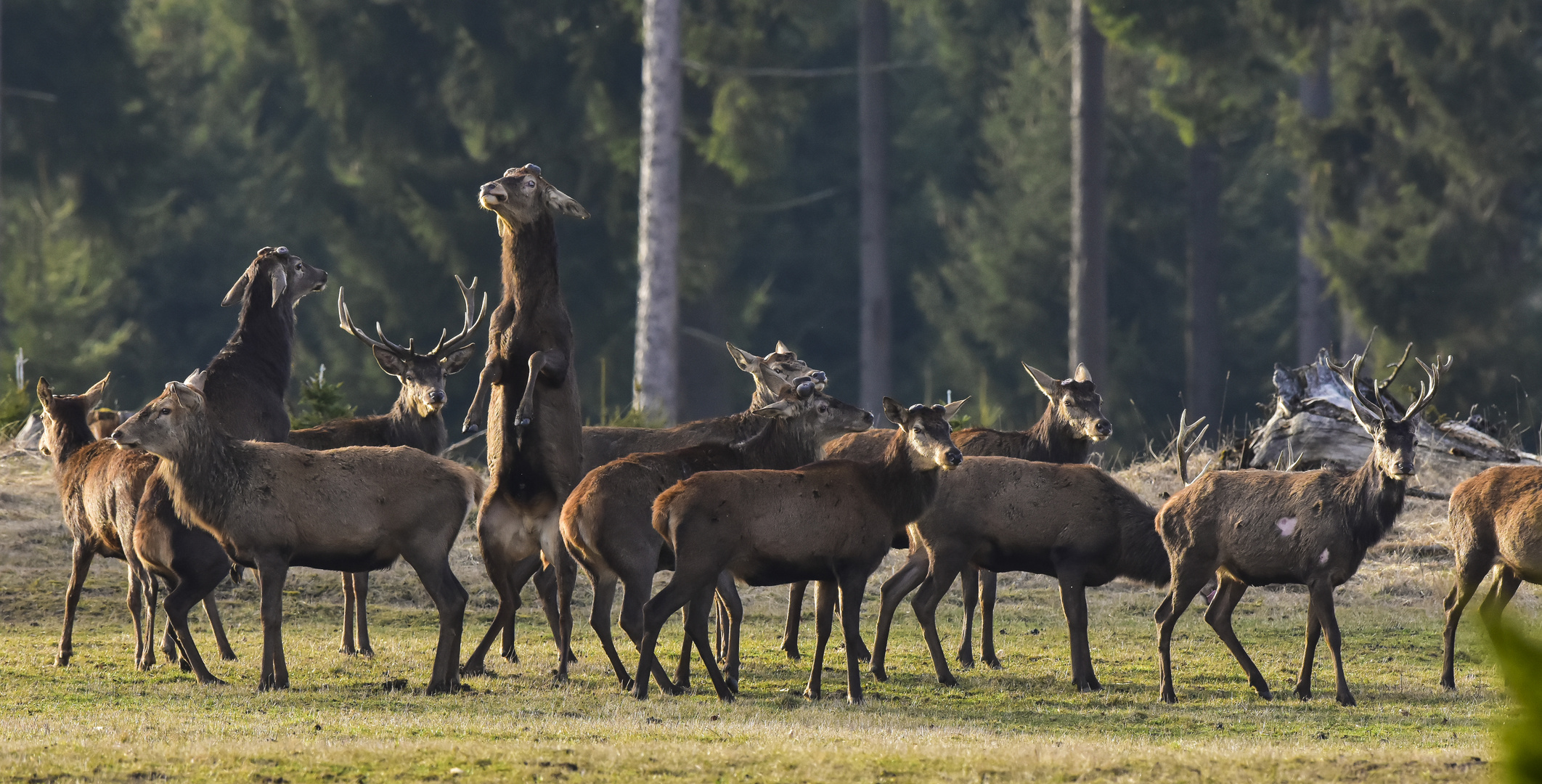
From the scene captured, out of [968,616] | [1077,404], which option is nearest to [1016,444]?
[1077,404]

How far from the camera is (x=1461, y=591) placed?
12.4 meters

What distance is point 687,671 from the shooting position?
37.2 feet

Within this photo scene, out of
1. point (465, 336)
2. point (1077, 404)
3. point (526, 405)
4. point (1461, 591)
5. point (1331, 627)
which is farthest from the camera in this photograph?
→ point (1077, 404)

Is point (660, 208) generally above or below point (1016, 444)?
above

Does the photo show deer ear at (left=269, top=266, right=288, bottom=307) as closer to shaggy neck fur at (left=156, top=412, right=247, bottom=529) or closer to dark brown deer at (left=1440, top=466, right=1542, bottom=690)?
shaggy neck fur at (left=156, top=412, right=247, bottom=529)

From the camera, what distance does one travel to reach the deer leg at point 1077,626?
465 inches

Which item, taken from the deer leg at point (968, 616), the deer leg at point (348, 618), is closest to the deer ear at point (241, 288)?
the deer leg at point (348, 618)

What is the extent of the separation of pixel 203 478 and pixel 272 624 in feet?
3.10

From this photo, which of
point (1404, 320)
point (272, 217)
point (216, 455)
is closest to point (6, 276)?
point (272, 217)

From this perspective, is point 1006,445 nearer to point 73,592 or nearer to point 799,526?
point 799,526

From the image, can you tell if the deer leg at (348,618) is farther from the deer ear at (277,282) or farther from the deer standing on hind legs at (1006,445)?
the deer standing on hind legs at (1006,445)

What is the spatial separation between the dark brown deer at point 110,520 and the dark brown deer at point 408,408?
1409 millimetres

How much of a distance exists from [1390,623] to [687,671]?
660 centimetres

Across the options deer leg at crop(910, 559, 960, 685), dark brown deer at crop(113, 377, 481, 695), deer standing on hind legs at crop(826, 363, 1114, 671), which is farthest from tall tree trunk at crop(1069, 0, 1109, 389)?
dark brown deer at crop(113, 377, 481, 695)
